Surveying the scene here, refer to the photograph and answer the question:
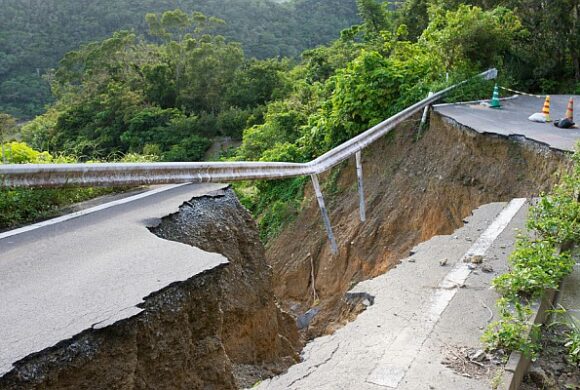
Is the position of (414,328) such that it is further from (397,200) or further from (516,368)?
(397,200)

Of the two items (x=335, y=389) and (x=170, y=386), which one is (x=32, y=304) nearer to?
(x=170, y=386)

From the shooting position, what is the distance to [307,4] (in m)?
76.6

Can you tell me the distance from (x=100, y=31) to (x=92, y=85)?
28048 mm

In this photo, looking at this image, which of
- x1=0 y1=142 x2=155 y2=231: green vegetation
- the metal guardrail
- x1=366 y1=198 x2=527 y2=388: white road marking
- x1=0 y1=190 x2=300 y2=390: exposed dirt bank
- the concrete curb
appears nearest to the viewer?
x1=0 y1=190 x2=300 y2=390: exposed dirt bank

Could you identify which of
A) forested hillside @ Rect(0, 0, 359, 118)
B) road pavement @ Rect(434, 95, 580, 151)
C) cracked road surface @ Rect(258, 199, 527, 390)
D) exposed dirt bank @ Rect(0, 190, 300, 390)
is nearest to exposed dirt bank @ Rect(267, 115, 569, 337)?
road pavement @ Rect(434, 95, 580, 151)

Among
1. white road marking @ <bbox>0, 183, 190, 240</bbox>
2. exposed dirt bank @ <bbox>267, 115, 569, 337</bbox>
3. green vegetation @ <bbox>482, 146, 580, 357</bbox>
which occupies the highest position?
white road marking @ <bbox>0, 183, 190, 240</bbox>

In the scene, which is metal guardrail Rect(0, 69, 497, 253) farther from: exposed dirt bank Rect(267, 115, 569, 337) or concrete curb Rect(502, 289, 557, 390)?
concrete curb Rect(502, 289, 557, 390)

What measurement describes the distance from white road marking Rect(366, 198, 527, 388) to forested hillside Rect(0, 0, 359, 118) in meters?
57.9

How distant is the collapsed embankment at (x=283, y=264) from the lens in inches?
134

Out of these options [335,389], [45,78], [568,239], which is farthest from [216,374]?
[45,78]

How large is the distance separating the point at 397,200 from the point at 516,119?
9.98 feet

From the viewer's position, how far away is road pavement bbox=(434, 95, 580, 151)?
9.67 metres

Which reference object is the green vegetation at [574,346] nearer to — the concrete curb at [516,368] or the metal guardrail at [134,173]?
the concrete curb at [516,368]

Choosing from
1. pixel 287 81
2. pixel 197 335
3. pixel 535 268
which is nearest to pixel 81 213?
pixel 197 335
